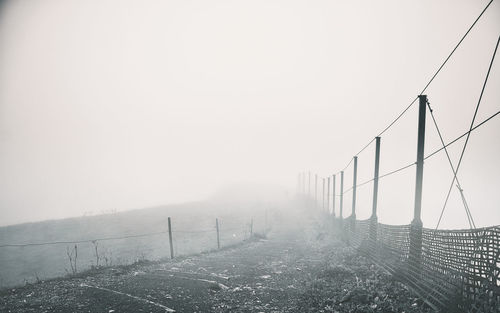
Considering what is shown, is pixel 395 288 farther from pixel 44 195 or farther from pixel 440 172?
pixel 440 172

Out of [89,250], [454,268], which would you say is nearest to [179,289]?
[454,268]

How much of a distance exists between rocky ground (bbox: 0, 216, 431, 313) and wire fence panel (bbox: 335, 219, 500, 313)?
485 mm

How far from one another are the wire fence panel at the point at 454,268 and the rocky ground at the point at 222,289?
0.49 metres

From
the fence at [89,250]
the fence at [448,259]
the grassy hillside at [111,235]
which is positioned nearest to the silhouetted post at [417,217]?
the fence at [448,259]

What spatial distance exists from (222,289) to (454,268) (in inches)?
253

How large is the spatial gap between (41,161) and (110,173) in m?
38.8

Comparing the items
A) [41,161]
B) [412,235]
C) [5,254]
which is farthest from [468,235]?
[41,161]

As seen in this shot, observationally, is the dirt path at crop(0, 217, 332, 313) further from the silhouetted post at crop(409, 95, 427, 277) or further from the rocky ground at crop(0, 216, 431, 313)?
the silhouetted post at crop(409, 95, 427, 277)

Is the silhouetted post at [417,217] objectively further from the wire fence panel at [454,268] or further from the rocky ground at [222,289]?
the rocky ground at [222,289]

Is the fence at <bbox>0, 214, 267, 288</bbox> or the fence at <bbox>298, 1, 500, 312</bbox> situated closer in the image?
the fence at <bbox>298, 1, 500, 312</bbox>

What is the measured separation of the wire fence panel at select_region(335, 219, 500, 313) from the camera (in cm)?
486

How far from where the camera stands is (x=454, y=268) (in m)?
5.95

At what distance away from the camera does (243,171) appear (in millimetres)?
149625

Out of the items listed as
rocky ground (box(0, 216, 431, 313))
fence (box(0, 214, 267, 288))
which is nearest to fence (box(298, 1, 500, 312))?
rocky ground (box(0, 216, 431, 313))
